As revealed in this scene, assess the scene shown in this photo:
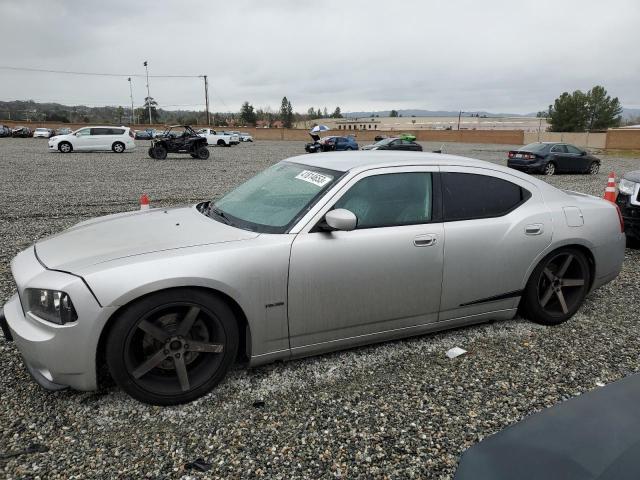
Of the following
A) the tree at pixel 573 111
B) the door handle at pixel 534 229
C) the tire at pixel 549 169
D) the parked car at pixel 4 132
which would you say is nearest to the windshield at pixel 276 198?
the door handle at pixel 534 229

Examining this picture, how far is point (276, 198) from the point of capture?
341 centimetres

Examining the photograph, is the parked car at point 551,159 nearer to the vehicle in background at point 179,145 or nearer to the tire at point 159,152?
the vehicle in background at point 179,145

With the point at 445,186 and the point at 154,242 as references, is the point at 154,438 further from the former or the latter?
the point at 445,186

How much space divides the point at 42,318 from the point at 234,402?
1.18 m

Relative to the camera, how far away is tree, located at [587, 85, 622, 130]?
7912 centimetres

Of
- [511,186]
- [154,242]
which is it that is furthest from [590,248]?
[154,242]

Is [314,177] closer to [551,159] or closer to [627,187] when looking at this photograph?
[627,187]

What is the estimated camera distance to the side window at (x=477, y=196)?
3449 millimetres

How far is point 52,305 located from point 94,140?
26.4 meters

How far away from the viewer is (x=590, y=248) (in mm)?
3914

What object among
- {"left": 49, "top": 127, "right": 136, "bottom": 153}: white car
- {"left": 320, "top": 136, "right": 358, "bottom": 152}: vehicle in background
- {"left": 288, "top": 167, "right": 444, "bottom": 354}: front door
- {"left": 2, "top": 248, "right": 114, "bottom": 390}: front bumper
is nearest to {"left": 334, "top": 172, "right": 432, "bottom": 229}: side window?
{"left": 288, "top": 167, "right": 444, "bottom": 354}: front door

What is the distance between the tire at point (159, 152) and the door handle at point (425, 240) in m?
21.1

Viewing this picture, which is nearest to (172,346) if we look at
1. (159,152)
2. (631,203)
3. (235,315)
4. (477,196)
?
(235,315)

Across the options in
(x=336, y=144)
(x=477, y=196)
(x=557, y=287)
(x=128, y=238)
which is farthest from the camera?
(x=336, y=144)
